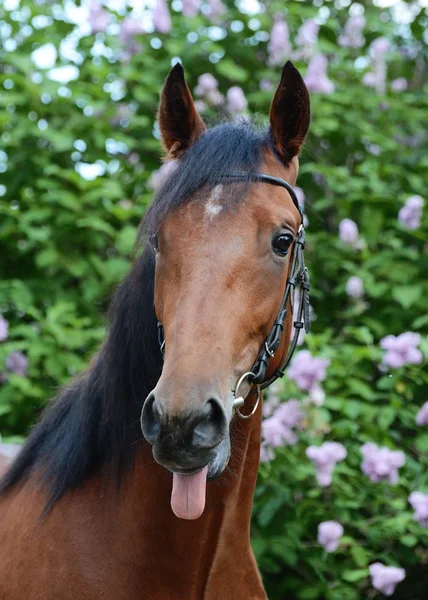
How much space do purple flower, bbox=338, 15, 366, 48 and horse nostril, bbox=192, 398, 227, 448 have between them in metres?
3.97

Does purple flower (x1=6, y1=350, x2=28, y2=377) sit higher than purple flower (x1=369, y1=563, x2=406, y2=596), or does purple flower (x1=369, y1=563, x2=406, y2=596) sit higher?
purple flower (x1=6, y1=350, x2=28, y2=377)

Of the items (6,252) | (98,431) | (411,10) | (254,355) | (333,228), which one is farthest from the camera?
(411,10)

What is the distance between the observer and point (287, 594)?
379 centimetres

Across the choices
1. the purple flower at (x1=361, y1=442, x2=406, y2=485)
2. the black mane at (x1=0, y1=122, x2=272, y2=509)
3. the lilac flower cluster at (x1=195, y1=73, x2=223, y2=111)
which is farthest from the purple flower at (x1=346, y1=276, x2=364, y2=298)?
the black mane at (x1=0, y1=122, x2=272, y2=509)

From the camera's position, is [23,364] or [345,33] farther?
[345,33]

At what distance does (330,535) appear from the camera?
3.14m

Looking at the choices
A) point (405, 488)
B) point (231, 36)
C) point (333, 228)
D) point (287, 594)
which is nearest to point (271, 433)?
point (405, 488)

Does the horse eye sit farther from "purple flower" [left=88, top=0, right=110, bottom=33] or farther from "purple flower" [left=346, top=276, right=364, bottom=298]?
"purple flower" [left=88, top=0, right=110, bottom=33]

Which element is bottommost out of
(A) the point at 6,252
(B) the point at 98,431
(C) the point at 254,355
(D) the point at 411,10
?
(A) the point at 6,252

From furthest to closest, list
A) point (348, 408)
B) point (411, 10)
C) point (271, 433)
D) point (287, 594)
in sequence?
1. point (411, 10)
2. point (287, 594)
3. point (348, 408)
4. point (271, 433)

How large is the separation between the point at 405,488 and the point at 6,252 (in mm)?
2502

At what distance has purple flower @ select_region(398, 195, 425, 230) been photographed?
3.89m

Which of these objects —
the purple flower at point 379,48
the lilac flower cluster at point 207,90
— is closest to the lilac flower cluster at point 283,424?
the lilac flower cluster at point 207,90

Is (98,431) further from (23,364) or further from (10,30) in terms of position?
(10,30)
